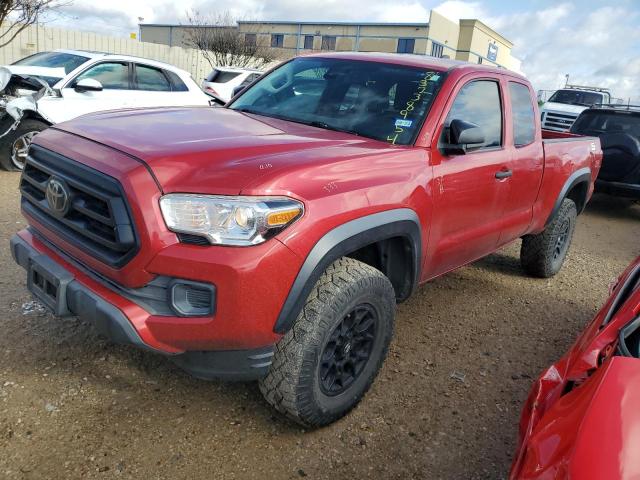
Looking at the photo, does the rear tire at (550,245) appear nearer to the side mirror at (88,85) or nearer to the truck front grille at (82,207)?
the truck front grille at (82,207)

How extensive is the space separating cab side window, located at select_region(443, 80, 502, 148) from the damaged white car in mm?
4627

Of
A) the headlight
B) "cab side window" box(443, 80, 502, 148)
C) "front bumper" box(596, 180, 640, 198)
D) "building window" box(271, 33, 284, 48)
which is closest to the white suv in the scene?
"front bumper" box(596, 180, 640, 198)

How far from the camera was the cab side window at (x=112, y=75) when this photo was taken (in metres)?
7.84

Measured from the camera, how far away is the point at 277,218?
2250 millimetres

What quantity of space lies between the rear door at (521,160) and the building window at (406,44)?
4497 cm

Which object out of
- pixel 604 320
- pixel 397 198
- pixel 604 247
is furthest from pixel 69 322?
pixel 604 247

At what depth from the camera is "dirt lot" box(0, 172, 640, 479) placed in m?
2.51

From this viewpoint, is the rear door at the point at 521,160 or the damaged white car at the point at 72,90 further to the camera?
the damaged white car at the point at 72,90

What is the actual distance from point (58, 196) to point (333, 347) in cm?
145

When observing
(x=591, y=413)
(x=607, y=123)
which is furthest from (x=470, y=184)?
(x=607, y=123)

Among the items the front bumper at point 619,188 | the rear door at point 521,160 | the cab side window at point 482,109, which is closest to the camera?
the cab side window at point 482,109

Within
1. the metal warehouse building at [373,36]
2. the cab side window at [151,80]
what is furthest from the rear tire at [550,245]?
the metal warehouse building at [373,36]

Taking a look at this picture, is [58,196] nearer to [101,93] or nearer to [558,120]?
[101,93]

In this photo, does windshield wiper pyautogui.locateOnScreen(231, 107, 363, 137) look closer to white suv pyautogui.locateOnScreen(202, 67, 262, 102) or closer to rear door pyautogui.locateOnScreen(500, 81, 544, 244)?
rear door pyautogui.locateOnScreen(500, 81, 544, 244)
